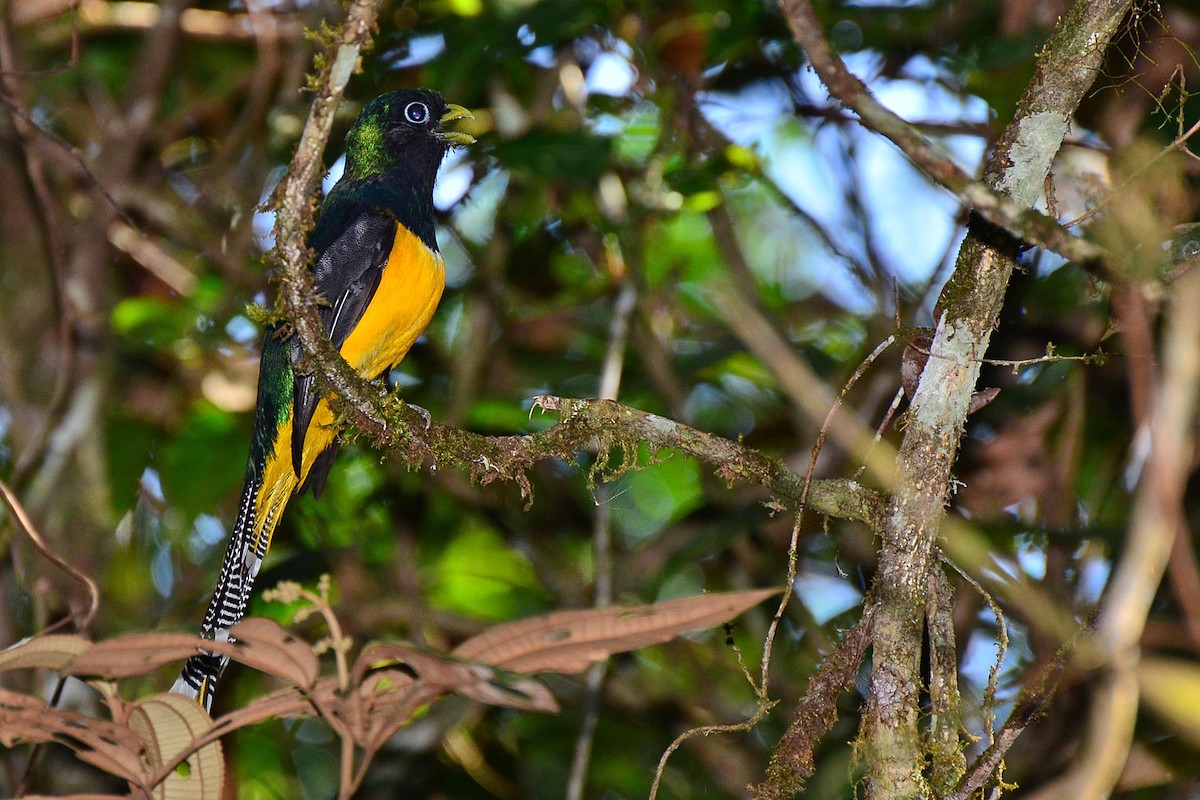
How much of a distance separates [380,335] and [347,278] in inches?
10.0

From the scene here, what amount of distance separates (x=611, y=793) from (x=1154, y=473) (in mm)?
4379

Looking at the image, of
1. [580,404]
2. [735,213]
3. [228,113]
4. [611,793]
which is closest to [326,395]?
[580,404]

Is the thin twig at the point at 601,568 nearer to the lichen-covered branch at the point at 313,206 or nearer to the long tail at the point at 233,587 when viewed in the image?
the lichen-covered branch at the point at 313,206

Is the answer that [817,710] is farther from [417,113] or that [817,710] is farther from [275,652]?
[417,113]

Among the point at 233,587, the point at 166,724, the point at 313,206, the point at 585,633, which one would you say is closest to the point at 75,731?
the point at 166,724

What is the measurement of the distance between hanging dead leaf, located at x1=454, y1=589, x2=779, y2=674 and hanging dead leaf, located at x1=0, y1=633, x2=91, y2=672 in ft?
1.83

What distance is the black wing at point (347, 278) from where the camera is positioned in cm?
354

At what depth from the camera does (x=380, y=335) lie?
12.6 feet

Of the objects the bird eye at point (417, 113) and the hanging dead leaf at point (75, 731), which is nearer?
the hanging dead leaf at point (75, 731)

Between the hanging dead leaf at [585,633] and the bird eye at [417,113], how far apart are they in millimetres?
3032

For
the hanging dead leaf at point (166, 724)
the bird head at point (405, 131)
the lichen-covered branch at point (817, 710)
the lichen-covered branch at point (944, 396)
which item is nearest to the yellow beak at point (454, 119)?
the bird head at point (405, 131)

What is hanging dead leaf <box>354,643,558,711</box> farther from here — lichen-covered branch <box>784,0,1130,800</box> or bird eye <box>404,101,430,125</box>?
bird eye <box>404,101,430,125</box>

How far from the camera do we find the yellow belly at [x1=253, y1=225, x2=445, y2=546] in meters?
3.76

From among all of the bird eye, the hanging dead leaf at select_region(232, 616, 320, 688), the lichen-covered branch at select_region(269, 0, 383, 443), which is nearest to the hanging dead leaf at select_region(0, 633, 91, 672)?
the hanging dead leaf at select_region(232, 616, 320, 688)
